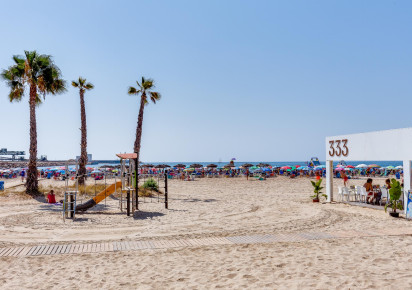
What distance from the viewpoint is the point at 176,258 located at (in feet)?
23.5

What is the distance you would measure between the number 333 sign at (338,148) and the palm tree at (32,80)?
1666 centimetres

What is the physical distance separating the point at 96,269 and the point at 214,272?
7.31 feet

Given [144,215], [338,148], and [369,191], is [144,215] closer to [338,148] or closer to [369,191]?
[338,148]

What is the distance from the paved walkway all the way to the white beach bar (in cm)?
386

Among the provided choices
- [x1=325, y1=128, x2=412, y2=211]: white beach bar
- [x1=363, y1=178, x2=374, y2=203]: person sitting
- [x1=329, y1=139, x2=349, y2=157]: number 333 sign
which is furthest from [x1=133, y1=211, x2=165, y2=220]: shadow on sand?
[x1=363, y1=178, x2=374, y2=203]: person sitting

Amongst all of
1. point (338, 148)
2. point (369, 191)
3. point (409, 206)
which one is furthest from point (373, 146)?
point (409, 206)

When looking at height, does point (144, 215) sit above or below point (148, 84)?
below

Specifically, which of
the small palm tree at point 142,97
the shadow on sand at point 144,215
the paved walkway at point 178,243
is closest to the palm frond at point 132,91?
the small palm tree at point 142,97

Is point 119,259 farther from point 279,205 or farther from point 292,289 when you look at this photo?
point 279,205

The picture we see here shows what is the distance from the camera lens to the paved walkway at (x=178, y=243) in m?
7.78

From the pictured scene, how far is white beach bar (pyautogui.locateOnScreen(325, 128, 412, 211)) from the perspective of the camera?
491 inches

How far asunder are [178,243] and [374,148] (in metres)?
9.75

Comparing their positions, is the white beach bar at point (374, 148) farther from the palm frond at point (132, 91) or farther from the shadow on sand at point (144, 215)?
the palm frond at point (132, 91)

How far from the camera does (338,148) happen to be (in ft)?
54.6
